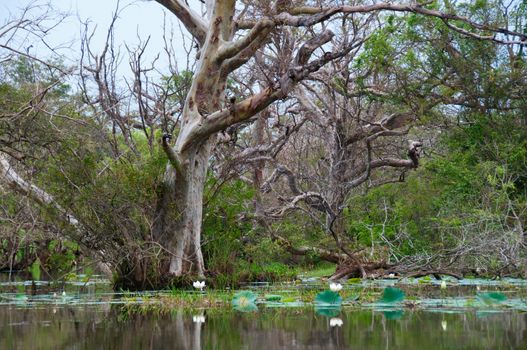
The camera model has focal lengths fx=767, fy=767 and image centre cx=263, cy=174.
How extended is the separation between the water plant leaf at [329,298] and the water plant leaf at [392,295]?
45cm

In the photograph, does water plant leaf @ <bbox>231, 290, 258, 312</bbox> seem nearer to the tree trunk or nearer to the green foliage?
the green foliage

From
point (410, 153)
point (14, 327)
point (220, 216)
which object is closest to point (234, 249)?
point (220, 216)

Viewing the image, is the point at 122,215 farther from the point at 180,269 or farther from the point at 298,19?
the point at 298,19

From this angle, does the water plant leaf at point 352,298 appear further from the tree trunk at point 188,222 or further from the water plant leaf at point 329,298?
the tree trunk at point 188,222

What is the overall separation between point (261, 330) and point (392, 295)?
7.10 feet

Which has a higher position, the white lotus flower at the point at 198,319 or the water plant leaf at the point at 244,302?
the water plant leaf at the point at 244,302

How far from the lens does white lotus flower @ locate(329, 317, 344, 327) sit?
599cm

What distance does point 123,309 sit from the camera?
807 centimetres

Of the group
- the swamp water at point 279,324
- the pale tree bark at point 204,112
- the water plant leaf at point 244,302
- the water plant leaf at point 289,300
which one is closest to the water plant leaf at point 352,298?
the swamp water at point 279,324

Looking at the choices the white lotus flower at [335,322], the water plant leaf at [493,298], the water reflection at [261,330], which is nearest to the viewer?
the water reflection at [261,330]

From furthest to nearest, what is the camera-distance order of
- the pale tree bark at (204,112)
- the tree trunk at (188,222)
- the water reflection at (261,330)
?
the tree trunk at (188,222)
the pale tree bark at (204,112)
the water reflection at (261,330)

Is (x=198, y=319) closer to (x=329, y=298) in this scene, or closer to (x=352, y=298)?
(x=329, y=298)

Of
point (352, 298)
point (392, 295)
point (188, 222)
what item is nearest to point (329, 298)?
point (352, 298)

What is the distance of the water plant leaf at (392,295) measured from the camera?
7.40 m
